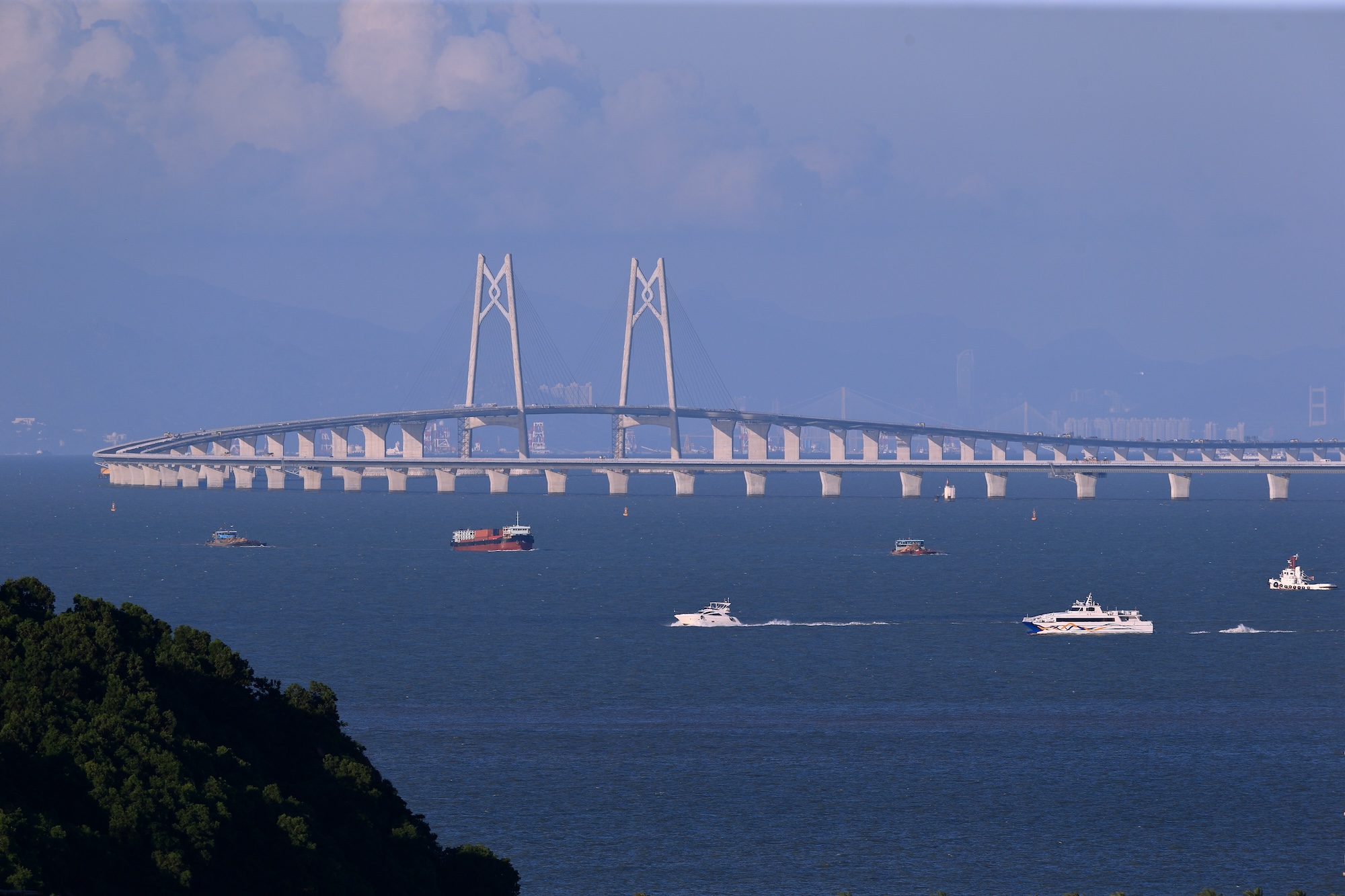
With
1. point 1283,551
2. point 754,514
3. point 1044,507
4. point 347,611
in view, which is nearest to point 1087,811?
point 347,611

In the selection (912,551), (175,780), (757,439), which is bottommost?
(175,780)

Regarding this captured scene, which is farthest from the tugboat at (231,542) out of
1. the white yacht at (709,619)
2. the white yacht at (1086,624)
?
the white yacht at (1086,624)

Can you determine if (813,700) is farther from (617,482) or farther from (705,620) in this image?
(617,482)

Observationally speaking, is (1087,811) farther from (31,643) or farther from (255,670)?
(255,670)

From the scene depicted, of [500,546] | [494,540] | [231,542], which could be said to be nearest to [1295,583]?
[500,546]

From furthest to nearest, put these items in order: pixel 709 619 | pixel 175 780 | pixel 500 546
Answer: pixel 500 546, pixel 709 619, pixel 175 780

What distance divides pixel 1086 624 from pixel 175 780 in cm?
4034

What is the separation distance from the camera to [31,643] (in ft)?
66.9

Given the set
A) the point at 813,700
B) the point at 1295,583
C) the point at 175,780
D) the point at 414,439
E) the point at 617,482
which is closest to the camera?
the point at 175,780

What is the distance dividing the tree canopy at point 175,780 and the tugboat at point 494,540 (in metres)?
61.7

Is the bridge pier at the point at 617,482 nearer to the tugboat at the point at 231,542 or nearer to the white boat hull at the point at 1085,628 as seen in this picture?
the tugboat at the point at 231,542

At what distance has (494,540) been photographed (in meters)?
85.8

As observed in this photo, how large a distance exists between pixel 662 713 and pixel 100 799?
22083 mm

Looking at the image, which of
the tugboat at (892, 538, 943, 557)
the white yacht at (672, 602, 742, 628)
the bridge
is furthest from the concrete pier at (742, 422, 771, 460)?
the white yacht at (672, 602, 742, 628)
